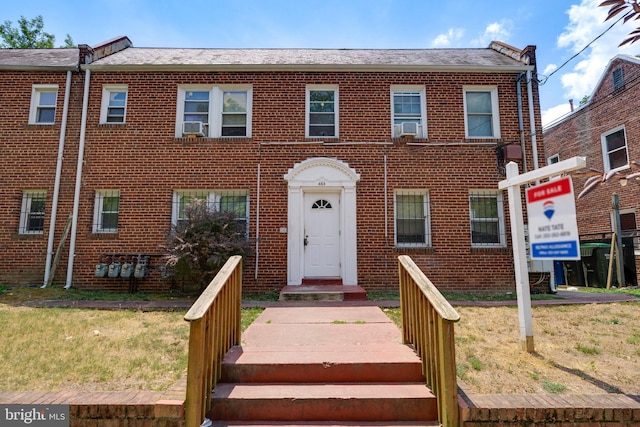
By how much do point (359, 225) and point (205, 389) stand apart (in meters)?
6.26

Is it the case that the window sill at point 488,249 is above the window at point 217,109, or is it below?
below

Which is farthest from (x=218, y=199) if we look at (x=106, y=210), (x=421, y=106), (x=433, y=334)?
(x=433, y=334)

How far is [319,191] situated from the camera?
894 centimetres

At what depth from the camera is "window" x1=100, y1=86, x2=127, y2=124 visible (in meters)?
9.37

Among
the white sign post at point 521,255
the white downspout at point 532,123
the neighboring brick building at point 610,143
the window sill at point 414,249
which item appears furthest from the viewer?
the neighboring brick building at point 610,143

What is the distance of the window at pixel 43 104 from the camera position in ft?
30.7

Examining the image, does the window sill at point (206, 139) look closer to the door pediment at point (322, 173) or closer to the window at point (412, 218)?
the door pediment at point (322, 173)

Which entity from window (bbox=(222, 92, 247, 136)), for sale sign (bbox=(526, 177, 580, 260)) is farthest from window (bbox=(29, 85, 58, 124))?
for sale sign (bbox=(526, 177, 580, 260))

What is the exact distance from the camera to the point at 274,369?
134 inches

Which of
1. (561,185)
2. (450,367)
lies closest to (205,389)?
(450,367)

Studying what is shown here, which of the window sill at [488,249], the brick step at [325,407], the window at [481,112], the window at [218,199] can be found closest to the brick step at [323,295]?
the window at [218,199]

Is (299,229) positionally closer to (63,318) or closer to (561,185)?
(63,318)

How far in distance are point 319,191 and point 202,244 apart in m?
3.18

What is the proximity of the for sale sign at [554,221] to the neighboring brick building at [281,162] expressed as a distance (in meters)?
5.10
